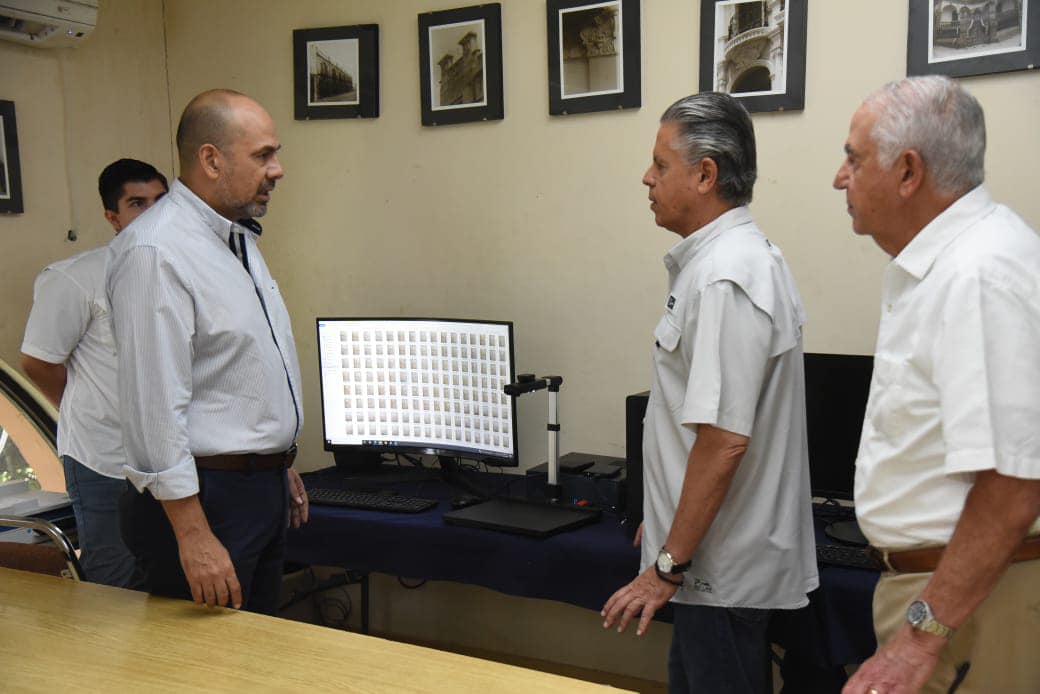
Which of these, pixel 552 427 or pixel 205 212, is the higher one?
pixel 205 212

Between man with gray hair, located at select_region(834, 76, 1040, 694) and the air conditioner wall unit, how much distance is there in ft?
8.53

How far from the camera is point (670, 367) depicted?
1.78 meters

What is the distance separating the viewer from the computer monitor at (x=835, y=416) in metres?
2.32

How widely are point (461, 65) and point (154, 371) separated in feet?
5.89

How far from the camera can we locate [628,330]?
2.93 metres

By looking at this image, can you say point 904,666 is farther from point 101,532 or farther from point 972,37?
point 101,532

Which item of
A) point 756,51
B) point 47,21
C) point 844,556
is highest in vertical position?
point 47,21

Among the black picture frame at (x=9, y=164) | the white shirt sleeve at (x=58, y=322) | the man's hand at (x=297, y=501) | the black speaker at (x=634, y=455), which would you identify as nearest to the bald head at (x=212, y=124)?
the man's hand at (x=297, y=501)

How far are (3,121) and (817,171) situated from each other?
101 inches

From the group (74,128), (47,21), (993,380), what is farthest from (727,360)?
(74,128)

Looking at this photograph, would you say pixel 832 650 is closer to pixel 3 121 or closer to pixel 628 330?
pixel 628 330

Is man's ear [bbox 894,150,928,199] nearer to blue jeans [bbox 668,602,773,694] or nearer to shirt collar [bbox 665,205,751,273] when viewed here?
shirt collar [bbox 665,205,751,273]

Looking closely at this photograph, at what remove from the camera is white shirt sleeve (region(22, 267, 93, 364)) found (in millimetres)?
2594

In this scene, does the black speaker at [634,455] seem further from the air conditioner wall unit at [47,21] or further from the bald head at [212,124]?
the air conditioner wall unit at [47,21]
